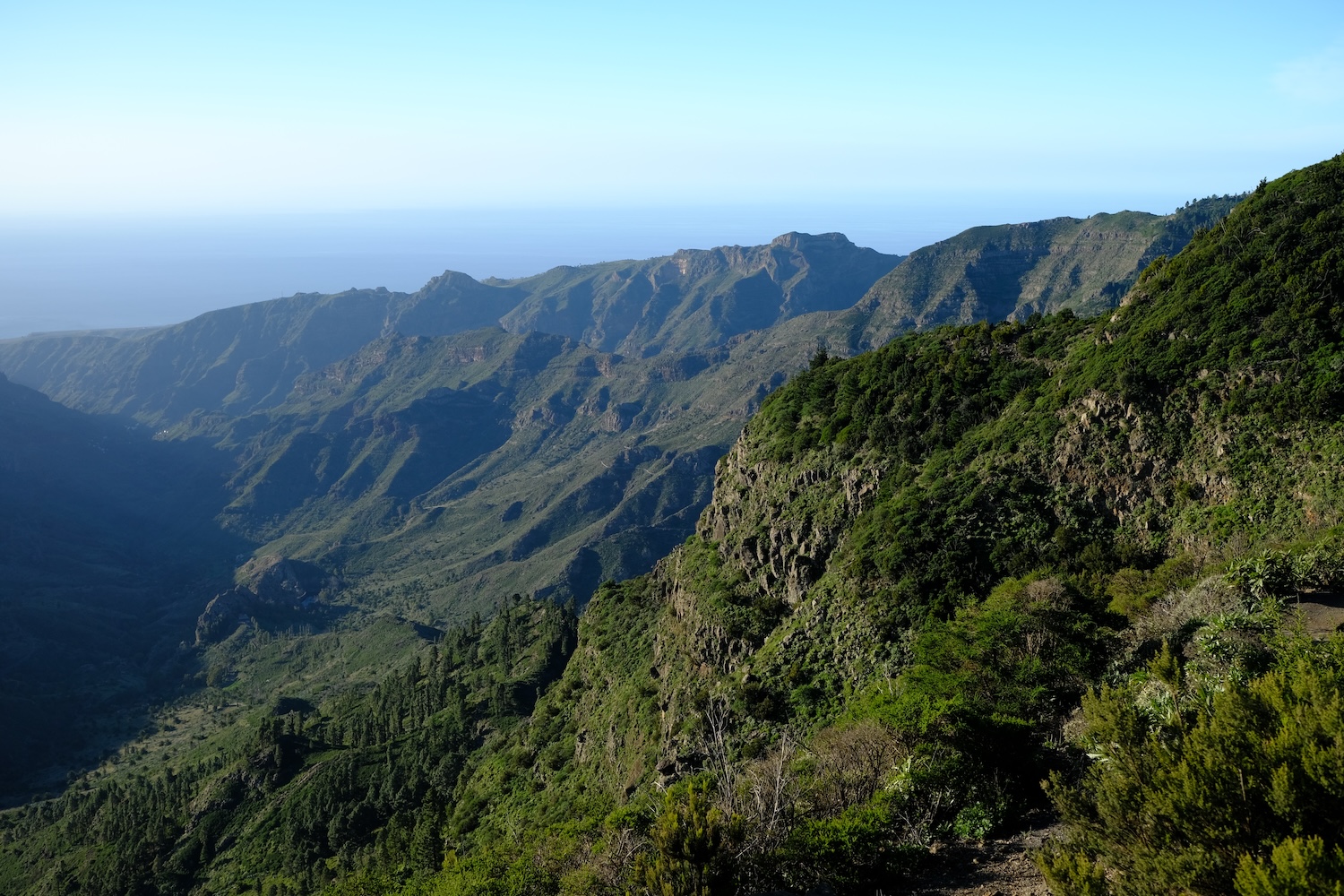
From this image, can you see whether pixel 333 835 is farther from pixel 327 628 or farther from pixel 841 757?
pixel 327 628

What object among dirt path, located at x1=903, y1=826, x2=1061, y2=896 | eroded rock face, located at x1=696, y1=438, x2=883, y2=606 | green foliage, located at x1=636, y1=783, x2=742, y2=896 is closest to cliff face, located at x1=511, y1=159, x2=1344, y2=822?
eroded rock face, located at x1=696, y1=438, x2=883, y2=606

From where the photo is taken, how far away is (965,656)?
32594 millimetres

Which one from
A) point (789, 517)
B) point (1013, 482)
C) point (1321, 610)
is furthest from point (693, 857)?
point (789, 517)

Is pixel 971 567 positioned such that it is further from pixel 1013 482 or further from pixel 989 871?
pixel 989 871

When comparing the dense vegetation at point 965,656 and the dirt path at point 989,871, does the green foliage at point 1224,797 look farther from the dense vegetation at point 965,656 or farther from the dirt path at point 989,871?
the dirt path at point 989,871

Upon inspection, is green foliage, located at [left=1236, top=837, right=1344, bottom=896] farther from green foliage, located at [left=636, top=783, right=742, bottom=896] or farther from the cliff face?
the cliff face

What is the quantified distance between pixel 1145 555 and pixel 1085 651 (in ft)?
37.3

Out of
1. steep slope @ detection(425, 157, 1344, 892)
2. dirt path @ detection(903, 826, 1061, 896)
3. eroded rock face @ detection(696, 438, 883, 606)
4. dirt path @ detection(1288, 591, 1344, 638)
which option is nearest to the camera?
dirt path @ detection(903, 826, 1061, 896)

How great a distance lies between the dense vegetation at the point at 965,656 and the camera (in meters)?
17.7

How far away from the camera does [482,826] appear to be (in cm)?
6234

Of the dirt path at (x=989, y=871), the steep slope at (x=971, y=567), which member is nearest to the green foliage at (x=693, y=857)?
the steep slope at (x=971, y=567)

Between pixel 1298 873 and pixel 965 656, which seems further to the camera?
pixel 965 656

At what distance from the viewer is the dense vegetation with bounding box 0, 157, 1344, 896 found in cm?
1770

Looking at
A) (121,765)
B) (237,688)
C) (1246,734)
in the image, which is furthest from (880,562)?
(237,688)
